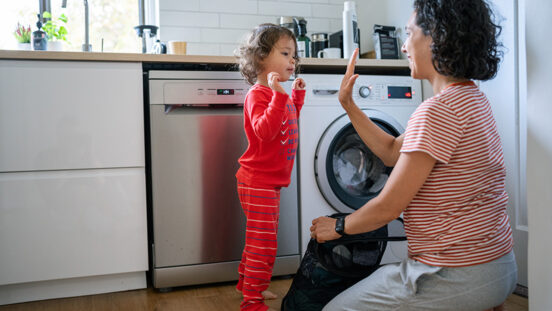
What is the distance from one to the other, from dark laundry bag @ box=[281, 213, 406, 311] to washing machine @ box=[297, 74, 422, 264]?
733mm

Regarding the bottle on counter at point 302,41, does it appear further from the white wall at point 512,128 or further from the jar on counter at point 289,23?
the white wall at point 512,128

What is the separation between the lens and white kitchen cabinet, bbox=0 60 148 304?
183cm

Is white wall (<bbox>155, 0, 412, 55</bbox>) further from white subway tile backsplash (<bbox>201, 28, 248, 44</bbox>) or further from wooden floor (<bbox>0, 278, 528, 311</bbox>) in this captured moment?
wooden floor (<bbox>0, 278, 528, 311</bbox>)

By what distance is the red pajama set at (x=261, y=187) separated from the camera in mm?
1719

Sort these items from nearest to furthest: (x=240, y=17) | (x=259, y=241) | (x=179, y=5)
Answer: (x=259, y=241)
(x=179, y=5)
(x=240, y=17)

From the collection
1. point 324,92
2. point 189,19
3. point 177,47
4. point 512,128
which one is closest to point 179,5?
point 189,19

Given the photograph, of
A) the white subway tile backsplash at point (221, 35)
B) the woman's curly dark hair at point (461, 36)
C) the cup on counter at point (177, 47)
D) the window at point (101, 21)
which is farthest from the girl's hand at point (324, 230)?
the window at point (101, 21)

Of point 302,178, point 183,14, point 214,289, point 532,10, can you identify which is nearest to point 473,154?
point 532,10

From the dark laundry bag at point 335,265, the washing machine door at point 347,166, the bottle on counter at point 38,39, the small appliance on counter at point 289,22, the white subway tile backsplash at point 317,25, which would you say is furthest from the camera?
the white subway tile backsplash at point 317,25

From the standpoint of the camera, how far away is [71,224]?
1888 millimetres

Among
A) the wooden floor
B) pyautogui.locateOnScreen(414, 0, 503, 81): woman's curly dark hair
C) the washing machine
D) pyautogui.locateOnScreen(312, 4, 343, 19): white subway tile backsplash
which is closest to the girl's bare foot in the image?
the wooden floor

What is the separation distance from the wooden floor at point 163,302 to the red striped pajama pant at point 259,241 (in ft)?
0.41

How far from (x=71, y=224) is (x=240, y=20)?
1.50 m

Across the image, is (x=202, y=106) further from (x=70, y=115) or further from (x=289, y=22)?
(x=289, y=22)
